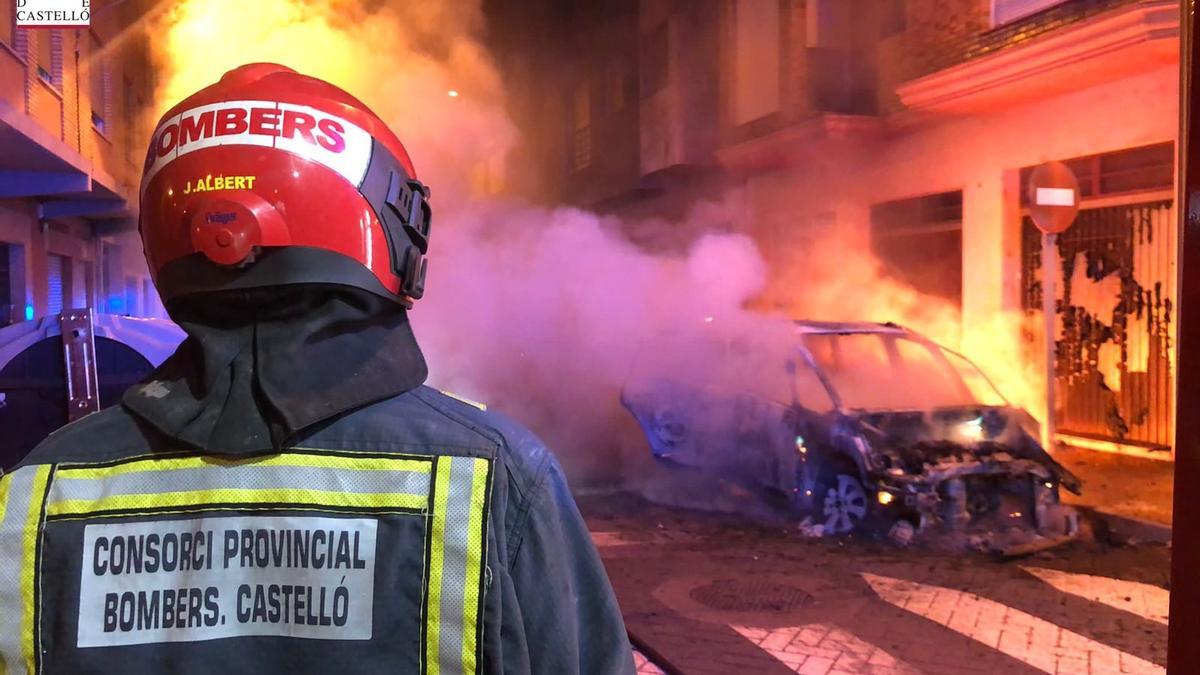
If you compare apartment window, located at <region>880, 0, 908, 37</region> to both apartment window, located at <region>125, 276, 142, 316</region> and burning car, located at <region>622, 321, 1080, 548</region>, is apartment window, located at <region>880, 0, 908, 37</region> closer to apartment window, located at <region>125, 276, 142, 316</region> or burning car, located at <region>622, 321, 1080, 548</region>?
burning car, located at <region>622, 321, 1080, 548</region>

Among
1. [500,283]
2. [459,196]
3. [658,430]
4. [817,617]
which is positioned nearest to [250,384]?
[817,617]

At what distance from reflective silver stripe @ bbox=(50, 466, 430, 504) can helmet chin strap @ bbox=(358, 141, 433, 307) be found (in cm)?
37

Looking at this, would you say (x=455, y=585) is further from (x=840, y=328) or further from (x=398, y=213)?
(x=840, y=328)

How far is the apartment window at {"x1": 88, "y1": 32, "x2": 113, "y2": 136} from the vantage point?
16984mm

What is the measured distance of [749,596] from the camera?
225 inches

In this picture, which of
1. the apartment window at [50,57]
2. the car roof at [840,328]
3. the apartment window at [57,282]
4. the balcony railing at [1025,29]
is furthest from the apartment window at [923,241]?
the apartment window at [57,282]

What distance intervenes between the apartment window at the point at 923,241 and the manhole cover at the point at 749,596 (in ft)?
25.2

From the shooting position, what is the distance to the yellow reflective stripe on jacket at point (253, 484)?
134 centimetres

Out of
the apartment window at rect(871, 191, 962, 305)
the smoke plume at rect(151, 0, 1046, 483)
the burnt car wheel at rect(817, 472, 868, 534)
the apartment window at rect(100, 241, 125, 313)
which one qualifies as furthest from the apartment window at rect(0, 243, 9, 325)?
the apartment window at rect(871, 191, 962, 305)

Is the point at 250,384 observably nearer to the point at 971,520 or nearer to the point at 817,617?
the point at 817,617

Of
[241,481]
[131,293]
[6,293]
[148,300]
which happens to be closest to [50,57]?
[6,293]

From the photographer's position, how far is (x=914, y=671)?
451 centimetres

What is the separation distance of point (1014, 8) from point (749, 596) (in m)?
8.62

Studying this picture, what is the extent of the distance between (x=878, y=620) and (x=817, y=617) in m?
0.34
